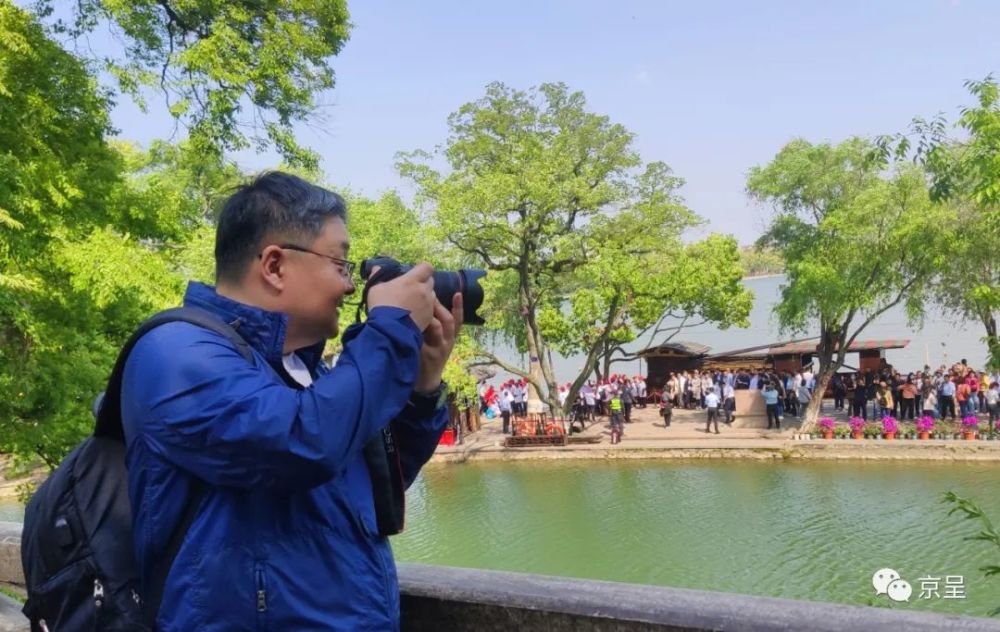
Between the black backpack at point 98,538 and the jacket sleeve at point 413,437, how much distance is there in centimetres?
46

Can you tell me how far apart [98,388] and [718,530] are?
382 inches

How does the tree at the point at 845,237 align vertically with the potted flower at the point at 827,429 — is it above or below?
above

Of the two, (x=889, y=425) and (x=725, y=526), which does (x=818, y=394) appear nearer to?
(x=889, y=425)

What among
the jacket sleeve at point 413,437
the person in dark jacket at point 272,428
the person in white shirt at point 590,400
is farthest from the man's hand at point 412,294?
the person in white shirt at point 590,400

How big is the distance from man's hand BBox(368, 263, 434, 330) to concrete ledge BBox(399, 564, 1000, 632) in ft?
2.77

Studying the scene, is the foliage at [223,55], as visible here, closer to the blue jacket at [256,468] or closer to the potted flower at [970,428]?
the blue jacket at [256,468]

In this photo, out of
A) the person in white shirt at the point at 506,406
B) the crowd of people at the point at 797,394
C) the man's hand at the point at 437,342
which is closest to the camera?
the man's hand at the point at 437,342

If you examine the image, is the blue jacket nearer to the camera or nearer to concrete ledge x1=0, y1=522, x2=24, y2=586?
the camera

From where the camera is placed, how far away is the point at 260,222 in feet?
4.83

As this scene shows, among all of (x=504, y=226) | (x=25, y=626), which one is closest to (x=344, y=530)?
(x=25, y=626)

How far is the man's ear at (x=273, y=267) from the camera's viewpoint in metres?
1.45

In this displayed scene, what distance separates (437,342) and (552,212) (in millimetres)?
18718

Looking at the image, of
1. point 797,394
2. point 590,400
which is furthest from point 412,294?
point 590,400

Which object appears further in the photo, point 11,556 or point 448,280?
point 11,556
